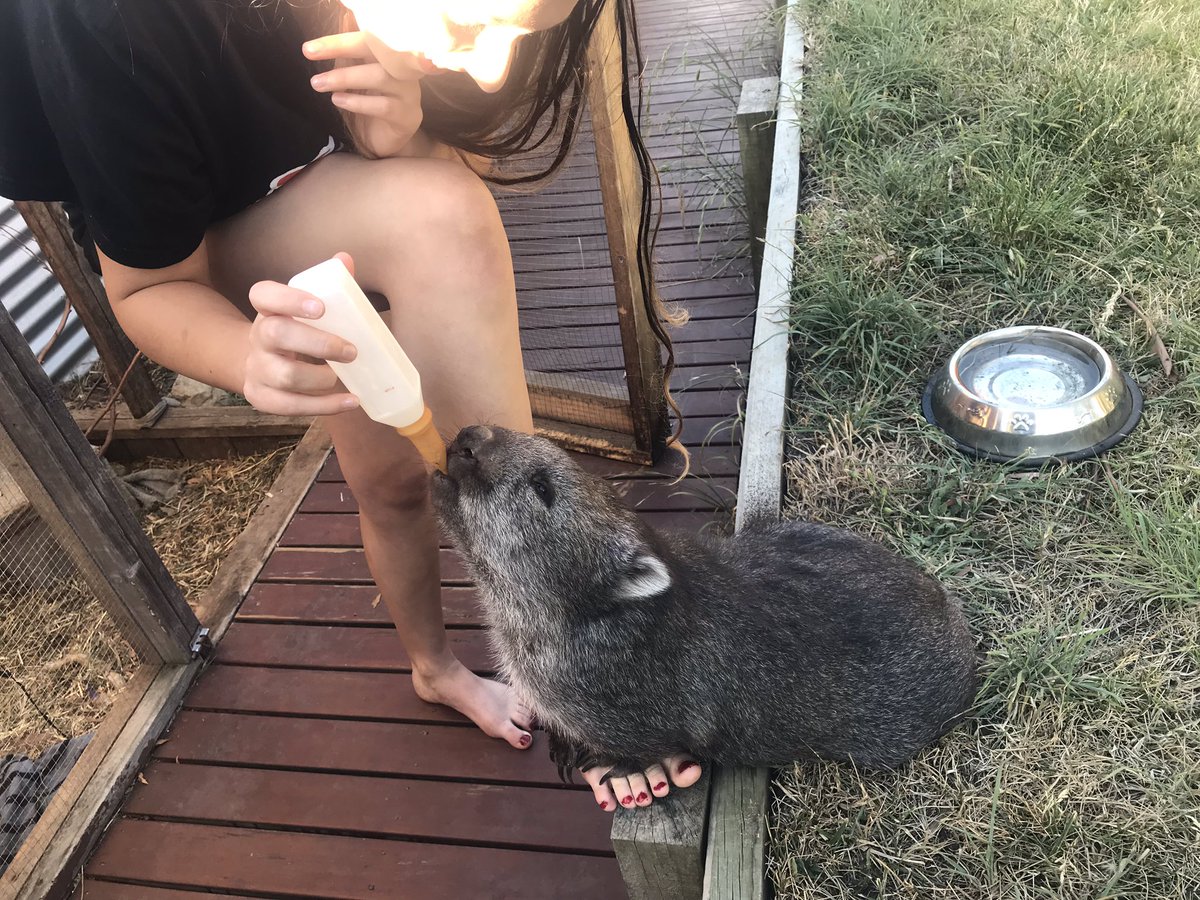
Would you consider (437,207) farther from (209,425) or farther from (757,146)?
(209,425)

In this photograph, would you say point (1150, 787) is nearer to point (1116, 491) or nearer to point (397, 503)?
point (1116, 491)

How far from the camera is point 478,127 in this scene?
77.7 inches

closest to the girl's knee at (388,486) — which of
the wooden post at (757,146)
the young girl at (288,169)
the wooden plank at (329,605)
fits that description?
the young girl at (288,169)

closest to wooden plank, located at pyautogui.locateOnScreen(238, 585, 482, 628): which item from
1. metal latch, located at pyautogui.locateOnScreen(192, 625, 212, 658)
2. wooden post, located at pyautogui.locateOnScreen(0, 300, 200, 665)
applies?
metal latch, located at pyautogui.locateOnScreen(192, 625, 212, 658)

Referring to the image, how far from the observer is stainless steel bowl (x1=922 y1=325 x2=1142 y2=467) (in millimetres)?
2596

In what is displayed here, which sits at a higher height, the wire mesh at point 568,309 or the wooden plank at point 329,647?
the wire mesh at point 568,309

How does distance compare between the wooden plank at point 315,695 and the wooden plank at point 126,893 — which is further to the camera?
the wooden plank at point 315,695

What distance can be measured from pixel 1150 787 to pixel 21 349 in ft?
9.85

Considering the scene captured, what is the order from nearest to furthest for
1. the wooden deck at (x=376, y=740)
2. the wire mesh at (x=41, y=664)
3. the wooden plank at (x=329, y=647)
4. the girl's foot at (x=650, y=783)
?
1. the girl's foot at (x=650, y=783)
2. the wooden deck at (x=376, y=740)
3. the wire mesh at (x=41, y=664)
4. the wooden plank at (x=329, y=647)

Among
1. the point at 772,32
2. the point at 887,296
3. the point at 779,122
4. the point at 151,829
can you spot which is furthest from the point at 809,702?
the point at 772,32

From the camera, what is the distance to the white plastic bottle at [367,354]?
142cm

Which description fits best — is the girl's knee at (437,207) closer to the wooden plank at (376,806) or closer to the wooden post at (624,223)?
the wooden post at (624,223)

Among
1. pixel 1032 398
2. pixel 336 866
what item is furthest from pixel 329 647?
pixel 1032 398

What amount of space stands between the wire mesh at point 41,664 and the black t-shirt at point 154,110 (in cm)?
150
